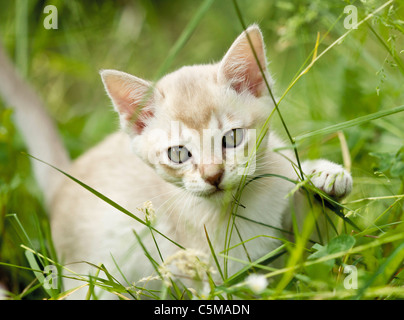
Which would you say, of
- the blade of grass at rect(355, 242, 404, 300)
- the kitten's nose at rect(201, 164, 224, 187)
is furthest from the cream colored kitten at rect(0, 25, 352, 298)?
the blade of grass at rect(355, 242, 404, 300)

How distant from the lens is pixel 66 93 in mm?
3891

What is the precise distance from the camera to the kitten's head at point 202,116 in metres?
1.52

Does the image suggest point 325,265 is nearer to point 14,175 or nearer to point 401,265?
point 401,265

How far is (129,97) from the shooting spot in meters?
1.70

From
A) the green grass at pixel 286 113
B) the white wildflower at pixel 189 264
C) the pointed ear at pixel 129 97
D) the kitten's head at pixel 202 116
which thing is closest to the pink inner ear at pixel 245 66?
the kitten's head at pixel 202 116

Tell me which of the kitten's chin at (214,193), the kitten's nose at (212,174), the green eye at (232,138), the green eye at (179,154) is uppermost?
the green eye at (232,138)

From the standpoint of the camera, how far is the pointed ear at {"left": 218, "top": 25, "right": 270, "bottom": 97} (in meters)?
1.57

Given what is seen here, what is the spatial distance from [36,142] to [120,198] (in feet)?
1.98

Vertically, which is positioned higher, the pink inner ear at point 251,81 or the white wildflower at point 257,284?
the pink inner ear at point 251,81

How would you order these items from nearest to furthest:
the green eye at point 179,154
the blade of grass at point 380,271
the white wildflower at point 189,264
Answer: the blade of grass at point 380,271, the white wildflower at point 189,264, the green eye at point 179,154

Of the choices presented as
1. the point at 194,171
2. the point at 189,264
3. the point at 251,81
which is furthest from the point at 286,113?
the point at 189,264

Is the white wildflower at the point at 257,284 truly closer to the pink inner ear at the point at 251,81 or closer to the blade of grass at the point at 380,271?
the blade of grass at the point at 380,271

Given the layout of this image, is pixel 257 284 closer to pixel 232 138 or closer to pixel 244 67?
pixel 232 138
